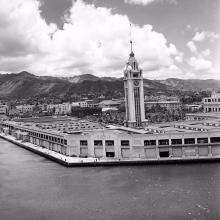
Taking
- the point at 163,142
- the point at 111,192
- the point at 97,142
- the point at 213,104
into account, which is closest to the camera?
the point at 111,192

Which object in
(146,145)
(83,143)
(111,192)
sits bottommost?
(111,192)

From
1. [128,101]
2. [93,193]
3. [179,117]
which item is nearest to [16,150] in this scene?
[128,101]

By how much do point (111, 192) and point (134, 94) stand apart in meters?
33.2

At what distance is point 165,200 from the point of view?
26000 millimetres

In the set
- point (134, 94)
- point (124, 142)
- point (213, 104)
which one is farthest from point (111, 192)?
point (213, 104)

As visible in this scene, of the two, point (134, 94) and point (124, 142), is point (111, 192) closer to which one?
point (124, 142)

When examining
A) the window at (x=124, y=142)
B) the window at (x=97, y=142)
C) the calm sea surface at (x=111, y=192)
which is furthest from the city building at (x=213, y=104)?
the calm sea surface at (x=111, y=192)

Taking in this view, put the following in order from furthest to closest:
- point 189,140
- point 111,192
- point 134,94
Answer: point 134,94 < point 189,140 < point 111,192

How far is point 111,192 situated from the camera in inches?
1128

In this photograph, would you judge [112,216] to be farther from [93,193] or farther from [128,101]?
[128,101]

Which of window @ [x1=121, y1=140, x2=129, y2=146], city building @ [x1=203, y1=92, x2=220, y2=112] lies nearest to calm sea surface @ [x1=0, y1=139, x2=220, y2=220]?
window @ [x1=121, y1=140, x2=129, y2=146]

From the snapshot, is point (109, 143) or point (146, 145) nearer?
point (146, 145)

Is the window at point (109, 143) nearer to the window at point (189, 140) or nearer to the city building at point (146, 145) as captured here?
the city building at point (146, 145)

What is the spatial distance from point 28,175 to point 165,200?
51.0 feet
